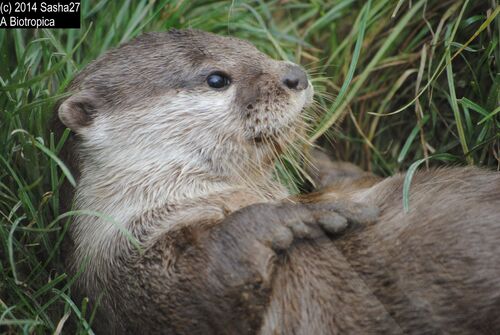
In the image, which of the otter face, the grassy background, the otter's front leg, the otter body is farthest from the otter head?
the otter body

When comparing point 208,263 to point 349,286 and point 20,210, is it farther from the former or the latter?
point 20,210

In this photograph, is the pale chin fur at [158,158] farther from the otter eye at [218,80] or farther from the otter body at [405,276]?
the otter body at [405,276]

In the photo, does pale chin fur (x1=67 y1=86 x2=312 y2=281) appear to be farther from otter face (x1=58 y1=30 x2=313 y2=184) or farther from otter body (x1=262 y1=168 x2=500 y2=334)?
otter body (x1=262 y1=168 x2=500 y2=334)

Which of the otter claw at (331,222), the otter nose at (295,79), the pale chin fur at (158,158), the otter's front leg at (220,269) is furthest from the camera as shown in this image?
the otter nose at (295,79)

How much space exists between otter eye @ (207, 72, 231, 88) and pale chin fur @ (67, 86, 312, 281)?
1.4 inches

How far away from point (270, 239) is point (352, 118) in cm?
123

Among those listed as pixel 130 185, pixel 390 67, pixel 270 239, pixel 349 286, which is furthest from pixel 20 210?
pixel 390 67

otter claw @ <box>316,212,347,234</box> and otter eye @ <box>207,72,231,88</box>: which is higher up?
otter eye @ <box>207,72,231,88</box>

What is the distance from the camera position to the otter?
2.08 meters

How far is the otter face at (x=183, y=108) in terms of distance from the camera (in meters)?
2.44

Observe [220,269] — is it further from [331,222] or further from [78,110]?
[78,110]

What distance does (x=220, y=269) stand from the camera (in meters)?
2.06

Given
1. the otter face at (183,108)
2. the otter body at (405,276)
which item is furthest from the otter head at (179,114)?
the otter body at (405,276)

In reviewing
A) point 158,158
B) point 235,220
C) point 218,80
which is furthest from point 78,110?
point 235,220
